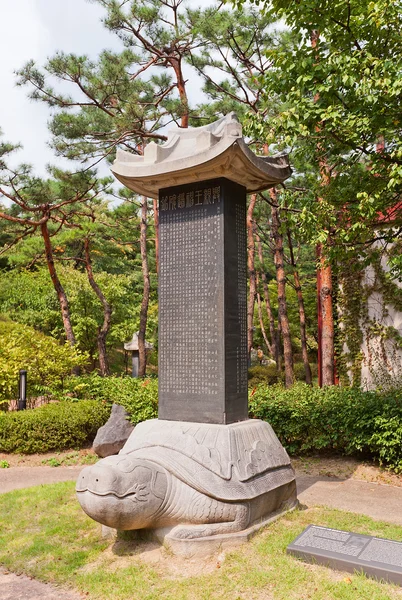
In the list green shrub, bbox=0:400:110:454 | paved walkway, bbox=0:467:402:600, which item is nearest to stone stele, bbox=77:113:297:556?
paved walkway, bbox=0:467:402:600

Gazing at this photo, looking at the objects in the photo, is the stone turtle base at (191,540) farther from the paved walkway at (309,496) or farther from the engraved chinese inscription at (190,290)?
the engraved chinese inscription at (190,290)

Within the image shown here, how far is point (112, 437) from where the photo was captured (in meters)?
8.81

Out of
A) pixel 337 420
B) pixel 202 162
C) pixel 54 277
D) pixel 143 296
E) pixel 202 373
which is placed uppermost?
pixel 202 162

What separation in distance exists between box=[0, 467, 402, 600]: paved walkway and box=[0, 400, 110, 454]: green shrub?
27.5 inches

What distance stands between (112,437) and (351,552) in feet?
17.7

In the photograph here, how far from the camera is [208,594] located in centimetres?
392

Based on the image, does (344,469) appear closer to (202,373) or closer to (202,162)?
(202,373)

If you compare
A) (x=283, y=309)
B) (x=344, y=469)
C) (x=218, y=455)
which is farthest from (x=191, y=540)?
(x=283, y=309)

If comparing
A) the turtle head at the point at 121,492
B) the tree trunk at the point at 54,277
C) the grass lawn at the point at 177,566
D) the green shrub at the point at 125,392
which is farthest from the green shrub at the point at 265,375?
the turtle head at the point at 121,492

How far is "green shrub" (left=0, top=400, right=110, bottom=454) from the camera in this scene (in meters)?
9.27

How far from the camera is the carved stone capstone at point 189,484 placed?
4.36 metres

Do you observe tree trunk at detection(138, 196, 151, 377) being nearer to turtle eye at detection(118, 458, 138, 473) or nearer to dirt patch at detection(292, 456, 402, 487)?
dirt patch at detection(292, 456, 402, 487)

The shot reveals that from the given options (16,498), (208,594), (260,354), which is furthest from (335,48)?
(260,354)

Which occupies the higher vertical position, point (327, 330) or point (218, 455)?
point (327, 330)
